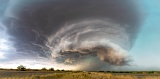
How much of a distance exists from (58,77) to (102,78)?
23.9 ft

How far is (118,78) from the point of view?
50.7 metres

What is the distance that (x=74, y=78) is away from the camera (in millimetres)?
46812

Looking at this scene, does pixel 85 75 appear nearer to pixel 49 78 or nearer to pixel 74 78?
pixel 74 78

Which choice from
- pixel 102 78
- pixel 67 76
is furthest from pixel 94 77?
pixel 67 76

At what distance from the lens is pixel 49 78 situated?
158 feet

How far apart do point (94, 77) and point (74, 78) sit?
318 centimetres

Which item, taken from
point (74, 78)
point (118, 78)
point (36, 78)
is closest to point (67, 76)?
point (74, 78)

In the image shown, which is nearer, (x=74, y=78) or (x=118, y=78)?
(x=74, y=78)

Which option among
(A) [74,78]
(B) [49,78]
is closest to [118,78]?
(A) [74,78]

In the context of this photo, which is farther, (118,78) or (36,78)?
(118,78)

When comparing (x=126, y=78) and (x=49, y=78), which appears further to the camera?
(x=126, y=78)

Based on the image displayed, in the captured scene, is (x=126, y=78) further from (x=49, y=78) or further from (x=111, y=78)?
(x=49, y=78)

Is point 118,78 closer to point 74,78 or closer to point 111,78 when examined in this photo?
point 111,78

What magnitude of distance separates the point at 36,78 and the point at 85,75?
25.8 feet
